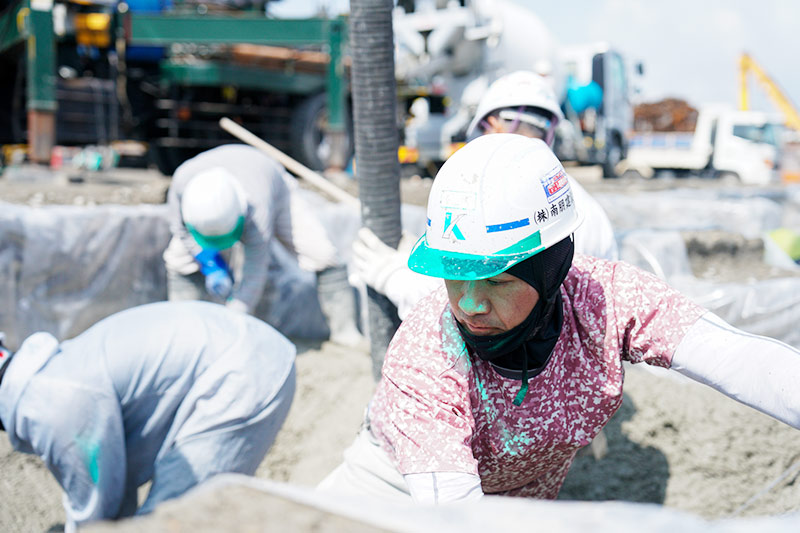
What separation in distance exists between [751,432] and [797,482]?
22.3 inches

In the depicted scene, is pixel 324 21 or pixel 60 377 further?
pixel 324 21

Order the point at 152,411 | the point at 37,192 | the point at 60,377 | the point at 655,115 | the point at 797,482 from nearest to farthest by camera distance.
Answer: the point at 60,377, the point at 152,411, the point at 797,482, the point at 37,192, the point at 655,115

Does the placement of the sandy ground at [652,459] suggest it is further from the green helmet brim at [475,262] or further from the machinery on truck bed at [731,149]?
the machinery on truck bed at [731,149]

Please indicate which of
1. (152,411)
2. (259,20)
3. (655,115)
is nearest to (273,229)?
(152,411)

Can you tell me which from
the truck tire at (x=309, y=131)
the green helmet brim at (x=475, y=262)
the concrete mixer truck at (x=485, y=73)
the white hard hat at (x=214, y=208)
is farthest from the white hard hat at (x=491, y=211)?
the concrete mixer truck at (x=485, y=73)

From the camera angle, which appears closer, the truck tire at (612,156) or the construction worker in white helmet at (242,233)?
the construction worker in white helmet at (242,233)

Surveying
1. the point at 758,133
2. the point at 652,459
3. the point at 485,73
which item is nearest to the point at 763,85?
the point at 758,133

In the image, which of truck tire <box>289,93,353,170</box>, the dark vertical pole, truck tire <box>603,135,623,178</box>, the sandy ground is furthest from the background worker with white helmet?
truck tire <box>603,135,623,178</box>

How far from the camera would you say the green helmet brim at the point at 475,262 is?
4.85ft

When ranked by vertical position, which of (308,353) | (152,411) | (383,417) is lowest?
(308,353)

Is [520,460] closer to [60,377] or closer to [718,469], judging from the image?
[60,377]

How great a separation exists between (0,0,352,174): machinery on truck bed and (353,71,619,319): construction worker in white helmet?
5.50 m

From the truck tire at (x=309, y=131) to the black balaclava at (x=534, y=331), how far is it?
25.8ft

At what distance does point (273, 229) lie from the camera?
489cm
